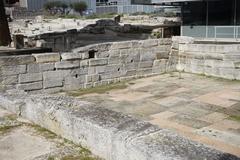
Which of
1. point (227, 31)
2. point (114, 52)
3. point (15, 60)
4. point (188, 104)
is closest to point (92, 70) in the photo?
point (114, 52)

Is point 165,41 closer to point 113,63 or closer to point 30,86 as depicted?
point 113,63

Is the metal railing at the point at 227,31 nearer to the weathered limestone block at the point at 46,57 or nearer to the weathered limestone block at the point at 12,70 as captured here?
the weathered limestone block at the point at 46,57

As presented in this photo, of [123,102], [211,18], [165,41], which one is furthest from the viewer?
[211,18]

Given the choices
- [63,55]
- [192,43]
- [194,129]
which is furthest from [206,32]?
[194,129]

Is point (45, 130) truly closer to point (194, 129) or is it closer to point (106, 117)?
point (106, 117)

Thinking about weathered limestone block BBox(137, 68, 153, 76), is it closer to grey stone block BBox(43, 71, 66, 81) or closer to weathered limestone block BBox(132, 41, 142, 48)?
weathered limestone block BBox(132, 41, 142, 48)

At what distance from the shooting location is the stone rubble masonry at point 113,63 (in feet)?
29.6

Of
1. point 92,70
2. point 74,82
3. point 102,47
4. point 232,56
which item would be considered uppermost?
point 102,47

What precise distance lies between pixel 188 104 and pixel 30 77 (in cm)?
372

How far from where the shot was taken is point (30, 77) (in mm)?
9086

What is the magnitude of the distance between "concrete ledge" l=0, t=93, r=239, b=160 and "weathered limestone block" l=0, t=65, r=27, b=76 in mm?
3531

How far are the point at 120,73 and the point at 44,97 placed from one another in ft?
18.9

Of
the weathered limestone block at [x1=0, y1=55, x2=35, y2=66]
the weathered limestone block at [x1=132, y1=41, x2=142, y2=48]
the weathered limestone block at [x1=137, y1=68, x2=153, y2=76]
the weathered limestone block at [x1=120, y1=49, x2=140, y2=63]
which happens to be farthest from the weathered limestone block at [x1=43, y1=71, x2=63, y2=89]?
the weathered limestone block at [x1=137, y1=68, x2=153, y2=76]

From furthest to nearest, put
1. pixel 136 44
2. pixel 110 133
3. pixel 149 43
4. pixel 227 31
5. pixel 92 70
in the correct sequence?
1. pixel 227 31
2. pixel 149 43
3. pixel 136 44
4. pixel 92 70
5. pixel 110 133
